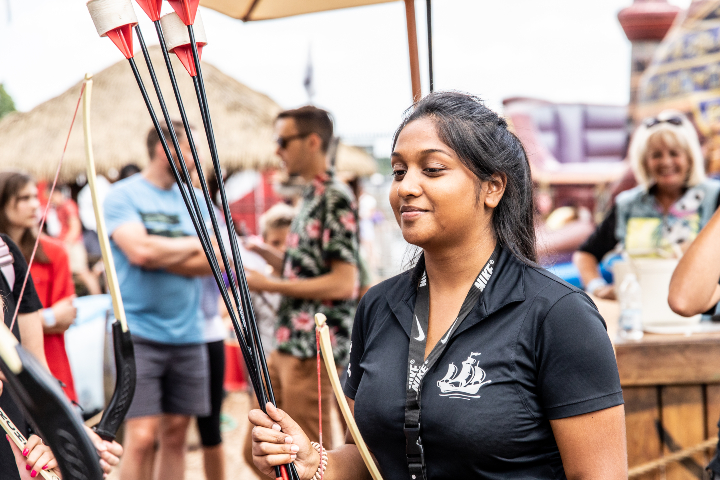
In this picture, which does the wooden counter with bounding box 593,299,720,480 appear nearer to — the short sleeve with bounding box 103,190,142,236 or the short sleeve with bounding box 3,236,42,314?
the short sleeve with bounding box 3,236,42,314

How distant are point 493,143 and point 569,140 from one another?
27.0 feet

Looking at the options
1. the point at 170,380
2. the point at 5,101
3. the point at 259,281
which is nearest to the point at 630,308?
the point at 259,281

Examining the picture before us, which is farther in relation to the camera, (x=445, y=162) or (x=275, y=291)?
(x=275, y=291)

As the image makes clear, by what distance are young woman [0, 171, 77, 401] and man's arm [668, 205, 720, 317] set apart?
61.9 inches

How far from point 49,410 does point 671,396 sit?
7.46ft

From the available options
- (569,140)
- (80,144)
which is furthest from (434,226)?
(80,144)

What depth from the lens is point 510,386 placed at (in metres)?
1.21

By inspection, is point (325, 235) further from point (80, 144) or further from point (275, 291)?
point (80, 144)

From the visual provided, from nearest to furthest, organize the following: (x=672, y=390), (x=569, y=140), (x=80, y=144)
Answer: (x=672, y=390) < (x=569, y=140) < (x=80, y=144)

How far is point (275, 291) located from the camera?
2900 millimetres

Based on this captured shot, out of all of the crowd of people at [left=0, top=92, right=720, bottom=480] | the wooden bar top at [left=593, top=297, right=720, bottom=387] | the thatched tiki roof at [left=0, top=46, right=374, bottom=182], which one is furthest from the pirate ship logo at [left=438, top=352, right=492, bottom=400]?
the thatched tiki roof at [left=0, top=46, right=374, bottom=182]

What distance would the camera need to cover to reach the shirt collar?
128 centimetres

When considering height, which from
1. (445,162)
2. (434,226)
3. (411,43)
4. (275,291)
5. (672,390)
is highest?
(411,43)

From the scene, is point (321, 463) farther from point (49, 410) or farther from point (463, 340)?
point (49, 410)
